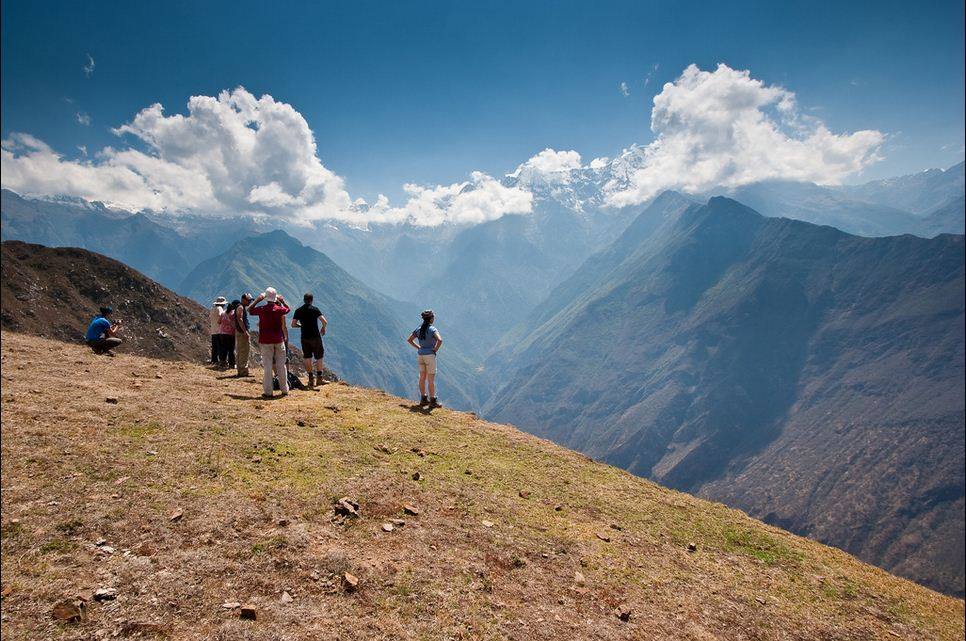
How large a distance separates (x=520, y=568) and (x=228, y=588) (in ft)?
17.1

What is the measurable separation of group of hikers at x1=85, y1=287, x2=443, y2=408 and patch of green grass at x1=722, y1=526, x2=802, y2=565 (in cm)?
1194

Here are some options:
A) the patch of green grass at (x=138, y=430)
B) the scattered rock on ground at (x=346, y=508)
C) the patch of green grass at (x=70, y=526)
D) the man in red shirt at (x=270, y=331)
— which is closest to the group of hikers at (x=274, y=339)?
the man in red shirt at (x=270, y=331)

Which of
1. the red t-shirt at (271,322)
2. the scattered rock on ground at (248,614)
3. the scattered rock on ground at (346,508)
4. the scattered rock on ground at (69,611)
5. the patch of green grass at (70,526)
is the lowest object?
the scattered rock on ground at (248,614)

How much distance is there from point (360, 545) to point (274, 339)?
1162cm

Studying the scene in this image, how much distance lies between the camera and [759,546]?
1190 cm

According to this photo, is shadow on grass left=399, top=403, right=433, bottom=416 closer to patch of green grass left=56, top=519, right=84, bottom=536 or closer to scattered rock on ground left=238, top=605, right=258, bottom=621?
patch of green grass left=56, top=519, right=84, bottom=536

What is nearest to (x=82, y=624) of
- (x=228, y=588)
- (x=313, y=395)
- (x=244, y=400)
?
(x=228, y=588)

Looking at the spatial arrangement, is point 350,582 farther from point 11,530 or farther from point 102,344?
point 102,344

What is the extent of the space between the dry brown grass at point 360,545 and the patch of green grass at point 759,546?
5 centimetres

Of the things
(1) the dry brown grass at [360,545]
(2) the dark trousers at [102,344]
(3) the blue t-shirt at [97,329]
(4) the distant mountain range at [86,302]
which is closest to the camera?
(1) the dry brown grass at [360,545]

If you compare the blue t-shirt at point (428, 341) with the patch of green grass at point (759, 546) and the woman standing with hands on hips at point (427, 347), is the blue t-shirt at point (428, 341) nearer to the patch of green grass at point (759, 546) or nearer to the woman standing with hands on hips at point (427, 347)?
the woman standing with hands on hips at point (427, 347)

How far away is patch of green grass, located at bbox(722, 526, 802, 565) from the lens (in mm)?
11430

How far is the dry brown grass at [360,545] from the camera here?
7.00m

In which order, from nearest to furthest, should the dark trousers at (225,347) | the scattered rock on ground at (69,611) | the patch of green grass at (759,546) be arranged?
the scattered rock on ground at (69,611)
the patch of green grass at (759,546)
the dark trousers at (225,347)
